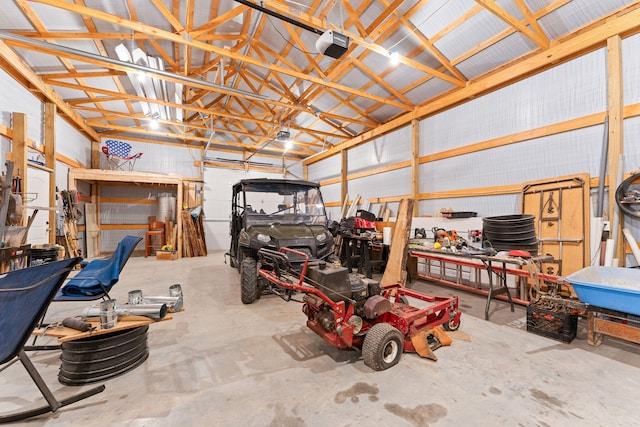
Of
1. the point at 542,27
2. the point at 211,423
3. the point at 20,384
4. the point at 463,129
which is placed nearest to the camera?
the point at 211,423

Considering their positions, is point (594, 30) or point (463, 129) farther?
→ point (463, 129)

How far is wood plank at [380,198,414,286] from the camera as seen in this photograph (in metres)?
4.57

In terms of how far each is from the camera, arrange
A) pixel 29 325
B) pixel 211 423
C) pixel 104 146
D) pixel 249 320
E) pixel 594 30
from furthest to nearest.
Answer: pixel 104 146
pixel 594 30
pixel 249 320
pixel 211 423
pixel 29 325

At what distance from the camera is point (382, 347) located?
7.25 feet

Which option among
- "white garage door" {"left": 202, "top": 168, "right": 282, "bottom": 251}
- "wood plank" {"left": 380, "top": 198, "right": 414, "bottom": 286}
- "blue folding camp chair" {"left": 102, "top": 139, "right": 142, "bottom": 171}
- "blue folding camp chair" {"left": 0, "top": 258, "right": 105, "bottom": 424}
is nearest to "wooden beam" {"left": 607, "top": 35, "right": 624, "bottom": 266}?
"wood plank" {"left": 380, "top": 198, "right": 414, "bottom": 286}

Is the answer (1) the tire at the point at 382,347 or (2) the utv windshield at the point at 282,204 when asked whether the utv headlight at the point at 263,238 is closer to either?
(2) the utv windshield at the point at 282,204

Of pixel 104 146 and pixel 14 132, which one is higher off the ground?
pixel 104 146

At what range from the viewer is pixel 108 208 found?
358 inches

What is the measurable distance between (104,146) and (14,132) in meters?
4.78

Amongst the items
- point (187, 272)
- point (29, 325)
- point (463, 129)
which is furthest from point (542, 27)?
point (187, 272)

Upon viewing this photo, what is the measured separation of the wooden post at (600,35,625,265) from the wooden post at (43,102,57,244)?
9.86 meters

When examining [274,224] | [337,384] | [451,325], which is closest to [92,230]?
[274,224]

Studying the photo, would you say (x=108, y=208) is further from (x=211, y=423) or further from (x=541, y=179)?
(x=541, y=179)

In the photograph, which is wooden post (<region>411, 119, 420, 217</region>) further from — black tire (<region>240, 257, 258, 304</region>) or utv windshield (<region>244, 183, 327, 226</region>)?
black tire (<region>240, 257, 258, 304</region>)
